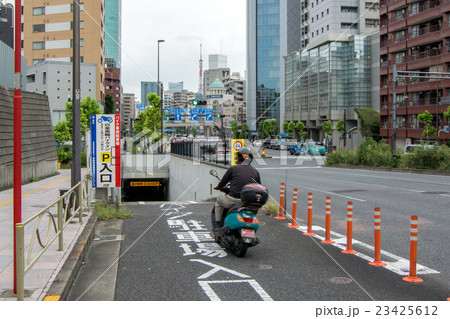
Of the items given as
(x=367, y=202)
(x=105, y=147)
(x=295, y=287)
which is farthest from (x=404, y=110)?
(x=295, y=287)

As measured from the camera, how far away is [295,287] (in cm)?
568

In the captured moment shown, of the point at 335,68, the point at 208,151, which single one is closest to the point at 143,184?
the point at 208,151

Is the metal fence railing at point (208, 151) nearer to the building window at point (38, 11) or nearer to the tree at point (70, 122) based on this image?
the tree at point (70, 122)

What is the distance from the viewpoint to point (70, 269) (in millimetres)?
6074

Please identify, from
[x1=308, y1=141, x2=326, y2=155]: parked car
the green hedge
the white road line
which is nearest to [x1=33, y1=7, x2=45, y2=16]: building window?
[x1=308, y1=141, x2=326, y2=155]: parked car

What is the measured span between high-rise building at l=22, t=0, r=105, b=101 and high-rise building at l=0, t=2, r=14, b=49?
28.2m

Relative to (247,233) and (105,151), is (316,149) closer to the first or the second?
(105,151)

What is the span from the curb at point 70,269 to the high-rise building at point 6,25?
2876 cm

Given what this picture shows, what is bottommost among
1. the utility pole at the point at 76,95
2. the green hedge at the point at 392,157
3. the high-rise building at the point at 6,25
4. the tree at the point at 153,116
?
the green hedge at the point at 392,157

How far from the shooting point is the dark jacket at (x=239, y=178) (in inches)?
297

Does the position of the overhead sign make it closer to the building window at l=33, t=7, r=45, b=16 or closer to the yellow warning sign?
the yellow warning sign

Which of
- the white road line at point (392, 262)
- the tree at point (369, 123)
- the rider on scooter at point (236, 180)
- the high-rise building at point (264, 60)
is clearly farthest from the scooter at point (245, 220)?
the high-rise building at point (264, 60)

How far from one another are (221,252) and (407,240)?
3.65 meters

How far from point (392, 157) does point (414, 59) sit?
1130 inches
